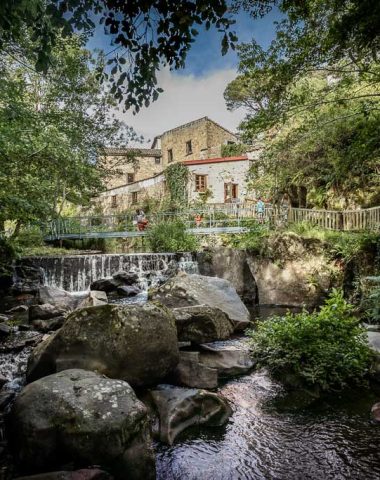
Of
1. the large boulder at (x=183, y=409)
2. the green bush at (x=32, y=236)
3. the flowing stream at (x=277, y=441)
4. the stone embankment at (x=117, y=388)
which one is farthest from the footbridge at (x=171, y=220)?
the large boulder at (x=183, y=409)

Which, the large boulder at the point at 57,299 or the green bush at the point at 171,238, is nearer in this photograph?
the large boulder at the point at 57,299

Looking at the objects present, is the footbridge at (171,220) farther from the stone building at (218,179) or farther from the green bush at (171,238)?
the stone building at (218,179)

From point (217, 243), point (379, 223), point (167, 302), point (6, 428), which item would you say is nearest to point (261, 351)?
point (167, 302)

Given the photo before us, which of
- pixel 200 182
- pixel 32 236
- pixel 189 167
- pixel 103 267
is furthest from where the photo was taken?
pixel 189 167

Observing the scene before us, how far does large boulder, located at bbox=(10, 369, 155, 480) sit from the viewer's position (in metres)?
3.03

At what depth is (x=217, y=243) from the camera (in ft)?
55.4

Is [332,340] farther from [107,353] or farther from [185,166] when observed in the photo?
[185,166]

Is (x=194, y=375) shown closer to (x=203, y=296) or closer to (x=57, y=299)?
(x=203, y=296)

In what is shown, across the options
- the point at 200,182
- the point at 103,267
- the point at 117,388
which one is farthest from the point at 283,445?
the point at 200,182

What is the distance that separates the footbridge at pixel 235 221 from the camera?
13.4 metres

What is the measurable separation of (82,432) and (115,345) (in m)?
1.26

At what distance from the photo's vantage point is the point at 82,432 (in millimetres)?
3025

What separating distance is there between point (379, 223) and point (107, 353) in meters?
10.8

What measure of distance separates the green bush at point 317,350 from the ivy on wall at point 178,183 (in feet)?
78.8
